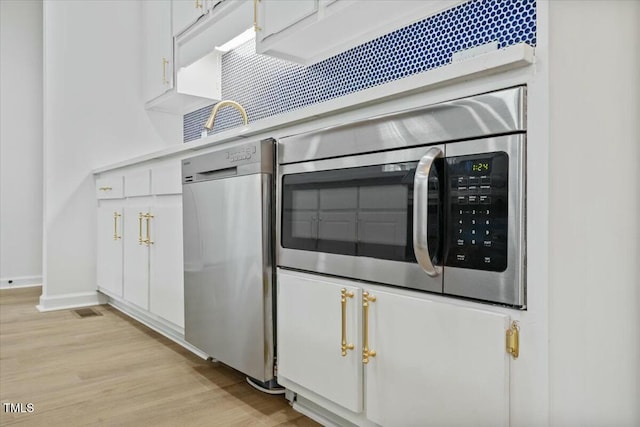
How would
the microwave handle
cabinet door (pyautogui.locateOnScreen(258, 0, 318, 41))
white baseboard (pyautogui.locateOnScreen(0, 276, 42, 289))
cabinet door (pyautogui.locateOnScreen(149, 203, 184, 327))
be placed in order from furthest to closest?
white baseboard (pyautogui.locateOnScreen(0, 276, 42, 289))
cabinet door (pyautogui.locateOnScreen(149, 203, 184, 327))
cabinet door (pyautogui.locateOnScreen(258, 0, 318, 41))
the microwave handle

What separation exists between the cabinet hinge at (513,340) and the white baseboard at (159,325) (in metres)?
1.31

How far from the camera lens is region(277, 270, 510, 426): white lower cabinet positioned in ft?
2.66

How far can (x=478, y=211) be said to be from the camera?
2.71ft

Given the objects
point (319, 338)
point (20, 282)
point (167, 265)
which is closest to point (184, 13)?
point (167, 265)

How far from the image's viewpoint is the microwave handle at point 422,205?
84cm

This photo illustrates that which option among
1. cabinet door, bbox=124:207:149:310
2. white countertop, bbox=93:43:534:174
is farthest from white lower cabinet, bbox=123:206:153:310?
white countertop, bbox=93:43:534:174

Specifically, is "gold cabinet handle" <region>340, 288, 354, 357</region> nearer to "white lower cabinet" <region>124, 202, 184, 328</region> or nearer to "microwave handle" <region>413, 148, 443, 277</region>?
"microwave handle" <region>413, 148, 443, 277</region>

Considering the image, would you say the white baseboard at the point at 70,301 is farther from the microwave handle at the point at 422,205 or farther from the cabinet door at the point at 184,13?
the microwave handle at the point at 422,205

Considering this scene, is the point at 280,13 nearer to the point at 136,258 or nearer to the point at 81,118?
the point at 136,258

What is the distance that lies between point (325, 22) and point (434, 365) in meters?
1.35

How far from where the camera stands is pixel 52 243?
9.54 ft

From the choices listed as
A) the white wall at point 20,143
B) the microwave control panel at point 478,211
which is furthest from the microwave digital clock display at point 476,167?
the white wall at point 20,143

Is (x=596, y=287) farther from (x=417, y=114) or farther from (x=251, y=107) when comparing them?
(x=251, y=107)

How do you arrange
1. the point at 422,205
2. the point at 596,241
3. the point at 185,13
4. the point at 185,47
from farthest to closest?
the point at 185,47 < the point at 185,13 < the point at 422,205 < the point at 596,241
